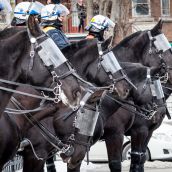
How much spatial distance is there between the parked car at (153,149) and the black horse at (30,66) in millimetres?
8165

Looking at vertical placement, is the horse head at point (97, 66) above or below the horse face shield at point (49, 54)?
below

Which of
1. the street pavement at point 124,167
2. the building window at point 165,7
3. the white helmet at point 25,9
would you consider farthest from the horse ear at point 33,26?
the building window at point 165,7

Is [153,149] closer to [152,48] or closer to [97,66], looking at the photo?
[152,48]

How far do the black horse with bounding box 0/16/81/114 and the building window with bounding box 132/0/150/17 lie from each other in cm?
3341

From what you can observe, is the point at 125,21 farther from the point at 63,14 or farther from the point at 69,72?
the point at 69,72

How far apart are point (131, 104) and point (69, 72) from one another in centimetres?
455

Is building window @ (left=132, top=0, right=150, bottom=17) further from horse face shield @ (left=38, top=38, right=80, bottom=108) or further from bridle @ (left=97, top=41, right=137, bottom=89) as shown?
horse face shield @ (left=38, top=38, right=80, bottom=108)

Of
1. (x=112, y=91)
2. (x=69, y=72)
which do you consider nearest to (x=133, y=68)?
(x=112, y=91)

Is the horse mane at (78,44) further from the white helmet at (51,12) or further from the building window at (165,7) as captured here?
the building window at (165,7)

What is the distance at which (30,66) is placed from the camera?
22.5 ft

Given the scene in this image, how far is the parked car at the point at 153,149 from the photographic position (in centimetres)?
1508

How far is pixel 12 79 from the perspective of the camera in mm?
6953

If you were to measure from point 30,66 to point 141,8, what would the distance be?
34.2m

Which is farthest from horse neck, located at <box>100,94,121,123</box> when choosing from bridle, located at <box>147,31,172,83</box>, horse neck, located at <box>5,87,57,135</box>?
horse neck, located at <box>5,87,57,135</box>
